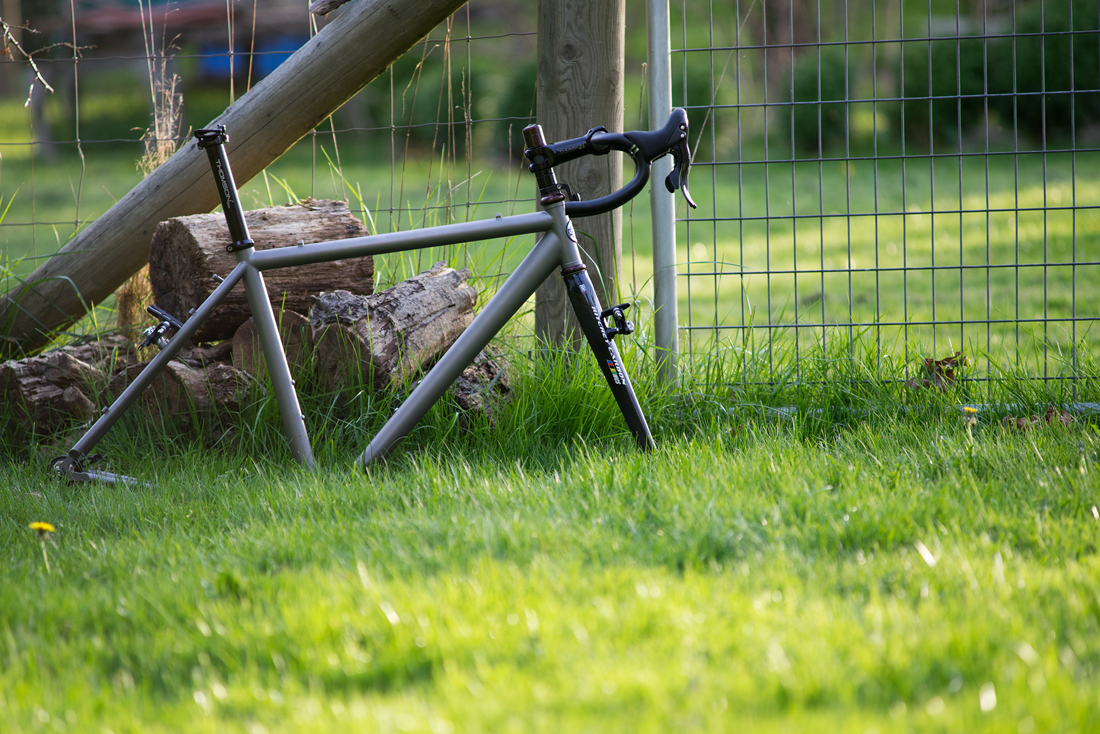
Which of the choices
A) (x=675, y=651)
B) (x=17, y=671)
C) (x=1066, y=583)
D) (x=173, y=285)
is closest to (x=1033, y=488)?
(x=1066, y=583)

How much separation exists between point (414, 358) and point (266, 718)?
1622 millimetres

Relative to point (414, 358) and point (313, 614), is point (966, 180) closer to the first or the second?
point (414, 358)

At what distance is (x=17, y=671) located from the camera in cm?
154

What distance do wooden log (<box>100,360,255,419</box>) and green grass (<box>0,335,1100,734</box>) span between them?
88mm

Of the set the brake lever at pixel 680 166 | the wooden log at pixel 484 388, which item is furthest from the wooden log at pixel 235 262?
the brake lever at pixel 680 166

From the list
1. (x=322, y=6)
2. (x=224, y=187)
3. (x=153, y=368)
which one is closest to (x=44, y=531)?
(x=153, y=368)

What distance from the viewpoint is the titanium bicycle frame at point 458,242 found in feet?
8.11

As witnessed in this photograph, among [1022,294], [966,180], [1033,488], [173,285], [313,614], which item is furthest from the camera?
[966,180]

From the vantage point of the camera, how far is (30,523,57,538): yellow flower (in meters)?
2.13

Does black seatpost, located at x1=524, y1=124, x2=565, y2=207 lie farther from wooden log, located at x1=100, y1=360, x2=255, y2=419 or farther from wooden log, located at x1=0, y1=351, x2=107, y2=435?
wooden log, located at x1=0, y1=351, x2=107, y2=435

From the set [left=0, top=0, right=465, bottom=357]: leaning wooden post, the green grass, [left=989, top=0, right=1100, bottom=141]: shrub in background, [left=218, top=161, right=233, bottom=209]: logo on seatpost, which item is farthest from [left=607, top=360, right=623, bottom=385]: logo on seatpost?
[left=989, top=0, right=1100, bottom=141]: shrub in background

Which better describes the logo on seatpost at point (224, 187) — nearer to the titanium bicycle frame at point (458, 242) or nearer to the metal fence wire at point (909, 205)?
the titanium bicycle frame at point (458, 242)

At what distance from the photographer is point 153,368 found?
261 cm

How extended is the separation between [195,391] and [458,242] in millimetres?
1106
